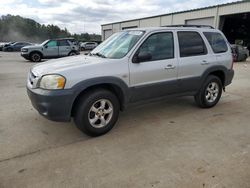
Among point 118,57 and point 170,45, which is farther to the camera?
point 170,45

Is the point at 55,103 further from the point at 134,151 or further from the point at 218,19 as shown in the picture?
the point at 218,19

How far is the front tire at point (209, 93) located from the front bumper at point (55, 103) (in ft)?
9.98

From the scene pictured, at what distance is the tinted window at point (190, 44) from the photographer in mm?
4668

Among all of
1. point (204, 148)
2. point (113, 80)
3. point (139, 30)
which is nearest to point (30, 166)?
point (113, 80)

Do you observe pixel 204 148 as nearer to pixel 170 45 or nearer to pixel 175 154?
pixel 175 154

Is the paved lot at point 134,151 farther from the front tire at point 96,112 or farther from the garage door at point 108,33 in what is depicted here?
the garage door at point 108,33

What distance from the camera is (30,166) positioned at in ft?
9.90

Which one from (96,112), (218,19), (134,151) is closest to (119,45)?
(96,112)

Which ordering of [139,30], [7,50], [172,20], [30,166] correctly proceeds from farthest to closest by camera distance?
1. [7,50]
2. [172,20]
3. [139,30]
4. [30,166]

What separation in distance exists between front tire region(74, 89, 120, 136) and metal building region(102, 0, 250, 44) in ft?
66.8

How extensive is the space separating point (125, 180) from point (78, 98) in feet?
5.00

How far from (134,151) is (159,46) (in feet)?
6.75

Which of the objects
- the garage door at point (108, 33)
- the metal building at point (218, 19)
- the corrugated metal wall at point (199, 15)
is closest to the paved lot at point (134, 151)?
the corrugated metal wall at point (199, 15)

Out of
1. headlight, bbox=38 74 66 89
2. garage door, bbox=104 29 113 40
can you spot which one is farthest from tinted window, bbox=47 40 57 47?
garage door, bbox=104 29 113 40
